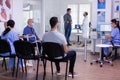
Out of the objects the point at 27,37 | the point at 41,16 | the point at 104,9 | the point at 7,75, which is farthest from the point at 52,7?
the point at 7,75

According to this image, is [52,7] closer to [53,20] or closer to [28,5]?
[28,5]

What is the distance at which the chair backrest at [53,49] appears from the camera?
4.47 metres

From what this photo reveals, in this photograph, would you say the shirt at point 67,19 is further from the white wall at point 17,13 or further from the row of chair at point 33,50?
the row of chair at point 33,50

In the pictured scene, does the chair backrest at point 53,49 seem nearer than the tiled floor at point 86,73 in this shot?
Yes

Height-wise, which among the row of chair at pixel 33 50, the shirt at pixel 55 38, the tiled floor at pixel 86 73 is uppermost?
the shirt at pixel 55 38

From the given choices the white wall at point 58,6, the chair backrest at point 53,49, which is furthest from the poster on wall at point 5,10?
the white wall at point 58,6

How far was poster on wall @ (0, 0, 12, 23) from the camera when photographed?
7082 mm

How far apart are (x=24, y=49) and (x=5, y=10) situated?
2855 millimetres

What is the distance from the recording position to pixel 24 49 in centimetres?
478

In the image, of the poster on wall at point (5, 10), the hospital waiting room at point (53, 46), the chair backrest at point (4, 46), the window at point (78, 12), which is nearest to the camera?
the hospital waiting room at point (53, 46)

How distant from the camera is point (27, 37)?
6250mm

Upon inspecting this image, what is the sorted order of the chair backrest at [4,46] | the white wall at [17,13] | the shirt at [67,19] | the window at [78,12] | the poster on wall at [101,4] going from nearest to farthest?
the chair backrest at [4,46] → the white wall at [17,13] → the poster on wall at [101,4] → the shirt at [67,19] → the window at [78,12]

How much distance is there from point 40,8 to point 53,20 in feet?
17.2

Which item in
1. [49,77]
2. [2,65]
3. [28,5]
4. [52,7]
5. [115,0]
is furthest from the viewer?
[52,7]
